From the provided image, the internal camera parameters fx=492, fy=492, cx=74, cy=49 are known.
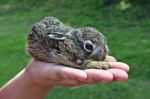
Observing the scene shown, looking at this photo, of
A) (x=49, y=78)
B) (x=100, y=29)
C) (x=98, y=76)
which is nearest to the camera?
(x=98, y=76)

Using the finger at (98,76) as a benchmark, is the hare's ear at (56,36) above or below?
above

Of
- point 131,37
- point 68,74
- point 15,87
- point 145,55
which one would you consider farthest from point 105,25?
point 68,74

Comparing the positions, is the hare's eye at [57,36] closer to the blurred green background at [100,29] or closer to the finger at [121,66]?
the finger at [121,66]

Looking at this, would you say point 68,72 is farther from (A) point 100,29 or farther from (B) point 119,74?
(A) point 100,29

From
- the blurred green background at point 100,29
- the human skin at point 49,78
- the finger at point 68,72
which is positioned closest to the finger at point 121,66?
the human skin at point 49,78

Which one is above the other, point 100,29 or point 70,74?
point 70,74

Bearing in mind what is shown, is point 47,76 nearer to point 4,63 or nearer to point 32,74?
point 32,74

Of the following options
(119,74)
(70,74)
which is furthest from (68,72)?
(119,74)
